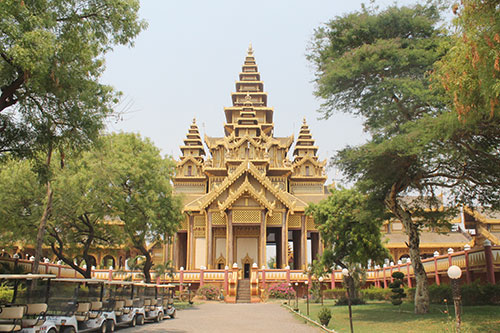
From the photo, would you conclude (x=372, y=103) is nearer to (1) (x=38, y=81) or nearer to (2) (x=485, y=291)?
(2) (x=485, y=291)

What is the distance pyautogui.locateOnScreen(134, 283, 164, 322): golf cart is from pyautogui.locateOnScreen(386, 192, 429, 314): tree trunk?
29.5 ft

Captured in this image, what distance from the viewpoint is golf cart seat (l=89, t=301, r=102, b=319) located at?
36.3ft

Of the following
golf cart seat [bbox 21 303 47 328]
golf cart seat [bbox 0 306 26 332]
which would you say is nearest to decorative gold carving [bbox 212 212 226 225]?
golf cart seat [bbox 21 303 47 328]

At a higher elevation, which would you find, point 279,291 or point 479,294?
point 479,294

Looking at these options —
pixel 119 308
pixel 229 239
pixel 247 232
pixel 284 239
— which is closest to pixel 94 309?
pixel 119 308

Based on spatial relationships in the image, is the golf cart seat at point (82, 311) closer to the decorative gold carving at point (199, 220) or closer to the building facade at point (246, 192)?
the building facade at point (246, 192)

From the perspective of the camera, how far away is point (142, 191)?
70.9ft

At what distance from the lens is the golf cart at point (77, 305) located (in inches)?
385

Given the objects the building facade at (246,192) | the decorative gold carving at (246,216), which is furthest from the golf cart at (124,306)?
the decorative gold carving at (246,216)

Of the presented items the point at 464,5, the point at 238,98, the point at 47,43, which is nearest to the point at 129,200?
the point at 47,43

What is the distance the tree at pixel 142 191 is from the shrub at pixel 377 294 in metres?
11.4

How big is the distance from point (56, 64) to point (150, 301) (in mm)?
9628

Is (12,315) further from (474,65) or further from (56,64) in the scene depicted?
(474,65)

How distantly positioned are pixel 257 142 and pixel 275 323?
2760 cm
